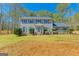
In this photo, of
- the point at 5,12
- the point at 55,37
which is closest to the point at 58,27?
the point at 55,37

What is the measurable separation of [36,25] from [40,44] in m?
0.31

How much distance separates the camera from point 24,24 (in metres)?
10.5

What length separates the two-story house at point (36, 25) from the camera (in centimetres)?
1045

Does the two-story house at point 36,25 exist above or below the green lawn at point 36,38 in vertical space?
above

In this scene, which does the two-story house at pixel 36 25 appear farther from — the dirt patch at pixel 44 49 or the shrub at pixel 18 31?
the dirt patch at pixel 44 49

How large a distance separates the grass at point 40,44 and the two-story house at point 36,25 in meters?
0.10

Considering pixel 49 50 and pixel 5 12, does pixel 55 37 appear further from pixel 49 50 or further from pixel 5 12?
pixel 5 12

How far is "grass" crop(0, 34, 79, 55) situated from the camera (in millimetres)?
10492

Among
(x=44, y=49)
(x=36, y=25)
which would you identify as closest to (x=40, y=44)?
(x=44, y=49)

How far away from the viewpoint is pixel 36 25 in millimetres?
10477

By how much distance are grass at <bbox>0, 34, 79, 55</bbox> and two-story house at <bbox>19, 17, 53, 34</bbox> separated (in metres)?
0.10

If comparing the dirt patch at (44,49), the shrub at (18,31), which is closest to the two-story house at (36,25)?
the shrub at (18,31)

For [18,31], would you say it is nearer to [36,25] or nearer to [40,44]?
[36,25]

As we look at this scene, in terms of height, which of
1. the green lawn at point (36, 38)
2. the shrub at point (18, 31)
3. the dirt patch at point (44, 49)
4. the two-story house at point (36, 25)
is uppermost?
the two-story house at point (36, 25)
